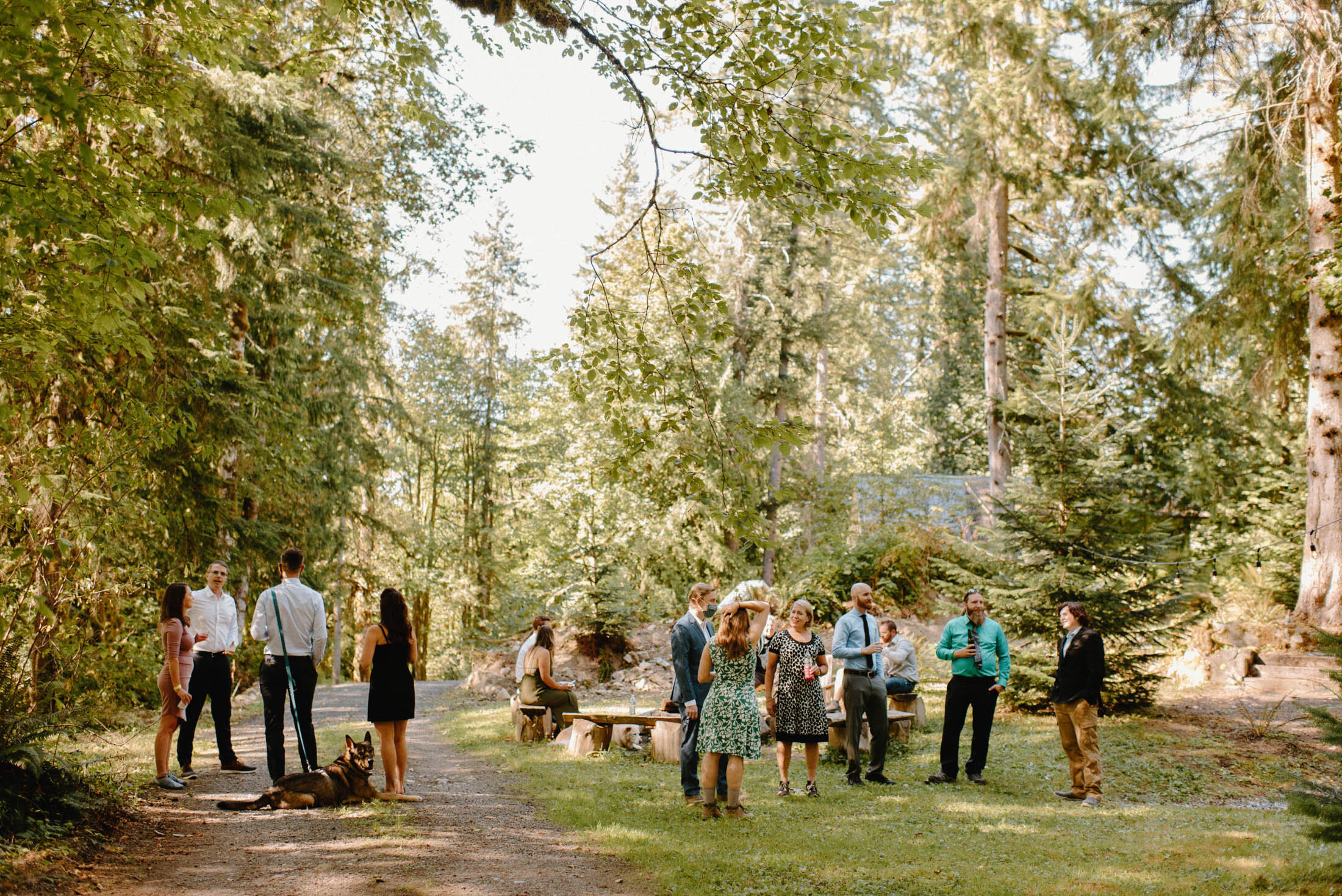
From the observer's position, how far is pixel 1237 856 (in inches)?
234

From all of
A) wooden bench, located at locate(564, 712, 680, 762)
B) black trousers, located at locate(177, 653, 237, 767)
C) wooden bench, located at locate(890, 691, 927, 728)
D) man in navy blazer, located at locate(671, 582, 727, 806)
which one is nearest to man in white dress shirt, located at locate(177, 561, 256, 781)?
black trousers, located at locate(177, 653, 237, 767)

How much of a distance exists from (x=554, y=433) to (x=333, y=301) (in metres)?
8.62

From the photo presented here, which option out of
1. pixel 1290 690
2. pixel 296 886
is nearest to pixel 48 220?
pixel 296 886

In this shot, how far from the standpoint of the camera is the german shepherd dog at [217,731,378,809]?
6.78m

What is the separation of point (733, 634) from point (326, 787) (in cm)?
331

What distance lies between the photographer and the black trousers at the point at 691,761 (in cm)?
728

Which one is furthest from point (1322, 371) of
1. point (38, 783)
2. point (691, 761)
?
point (38, 783)

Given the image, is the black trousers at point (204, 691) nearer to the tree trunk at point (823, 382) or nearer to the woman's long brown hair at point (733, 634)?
the woman's long brown hair at point (733, 634)

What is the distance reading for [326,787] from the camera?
687cm

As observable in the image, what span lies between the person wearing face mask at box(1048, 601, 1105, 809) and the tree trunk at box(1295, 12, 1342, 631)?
7579 millimetres

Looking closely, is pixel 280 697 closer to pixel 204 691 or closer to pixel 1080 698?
pixel 204 691

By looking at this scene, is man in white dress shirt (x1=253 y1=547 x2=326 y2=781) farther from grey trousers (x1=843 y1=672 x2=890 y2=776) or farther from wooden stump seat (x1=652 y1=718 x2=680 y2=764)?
grey trousers (x1=843 y1=672 x2=890 y2=776)

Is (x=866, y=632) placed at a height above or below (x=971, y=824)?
above

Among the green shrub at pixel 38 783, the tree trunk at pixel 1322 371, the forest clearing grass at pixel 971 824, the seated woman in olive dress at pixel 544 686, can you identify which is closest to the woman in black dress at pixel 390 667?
the forest clearing grass at pixel 971 824
